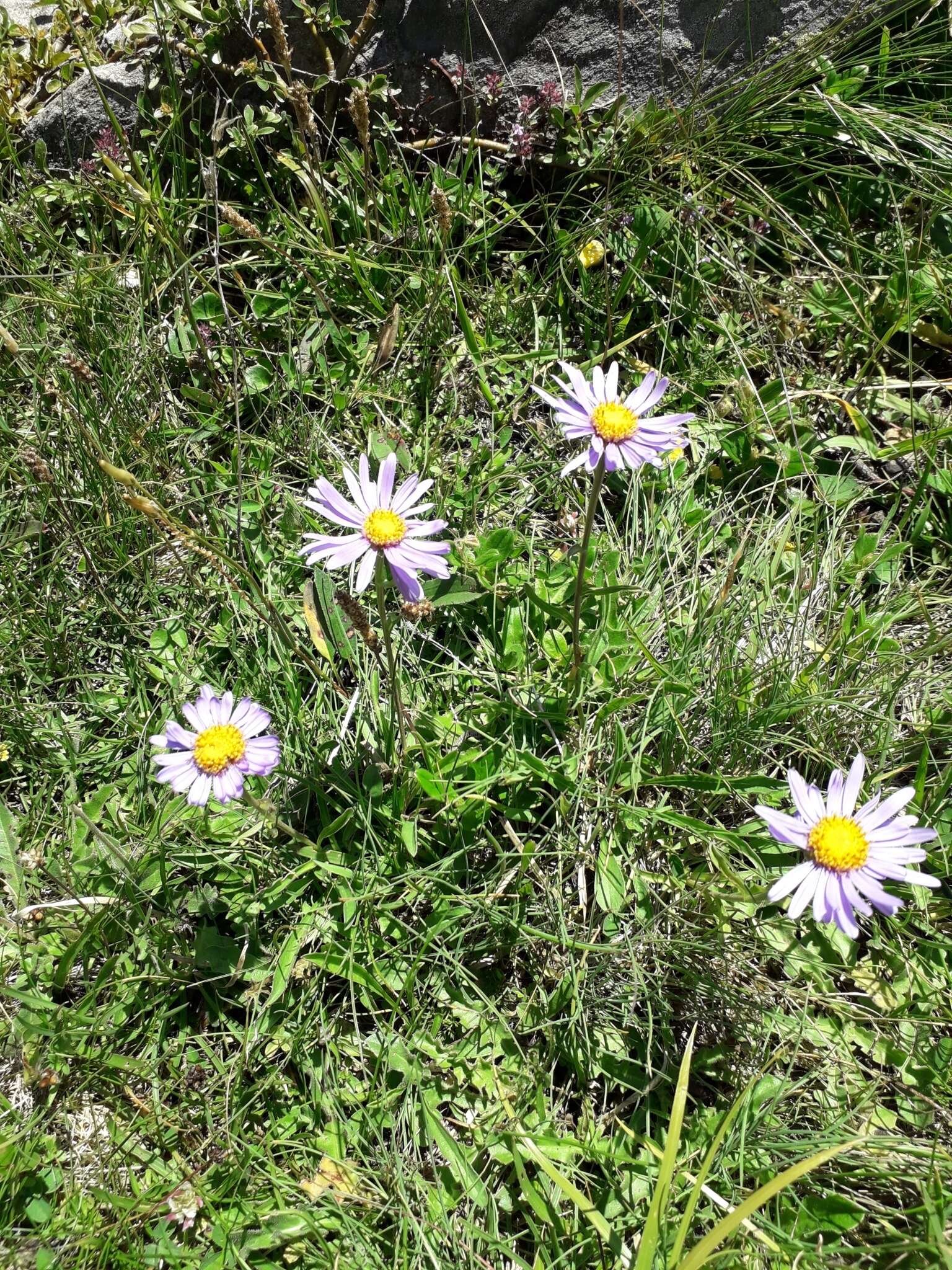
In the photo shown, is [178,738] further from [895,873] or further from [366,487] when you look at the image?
[895,873]

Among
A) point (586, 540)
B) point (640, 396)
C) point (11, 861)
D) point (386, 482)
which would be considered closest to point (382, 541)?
point (386, 482)

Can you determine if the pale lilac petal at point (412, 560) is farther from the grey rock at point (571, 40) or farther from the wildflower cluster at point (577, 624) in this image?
the grey rock at point (571, 40)

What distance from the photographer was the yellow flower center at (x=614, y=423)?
167 cm

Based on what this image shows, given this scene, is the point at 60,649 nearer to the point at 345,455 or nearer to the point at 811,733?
the point at 345,455

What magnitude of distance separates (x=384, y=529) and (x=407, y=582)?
11cm

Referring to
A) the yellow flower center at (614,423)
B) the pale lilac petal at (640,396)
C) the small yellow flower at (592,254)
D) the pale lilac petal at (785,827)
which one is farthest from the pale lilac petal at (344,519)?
the small yellow flower at (592,254)

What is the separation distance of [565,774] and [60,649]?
1.30 m

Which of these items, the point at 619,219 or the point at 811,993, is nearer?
the point at 811,993

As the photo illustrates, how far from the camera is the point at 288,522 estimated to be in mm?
A: 2268

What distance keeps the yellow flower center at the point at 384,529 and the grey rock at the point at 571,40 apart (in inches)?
73.3

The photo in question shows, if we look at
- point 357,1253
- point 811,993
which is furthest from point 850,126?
point 357,1253

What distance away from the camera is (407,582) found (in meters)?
1.58

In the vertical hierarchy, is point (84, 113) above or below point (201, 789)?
above

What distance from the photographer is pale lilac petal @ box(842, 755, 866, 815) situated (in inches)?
60.8
